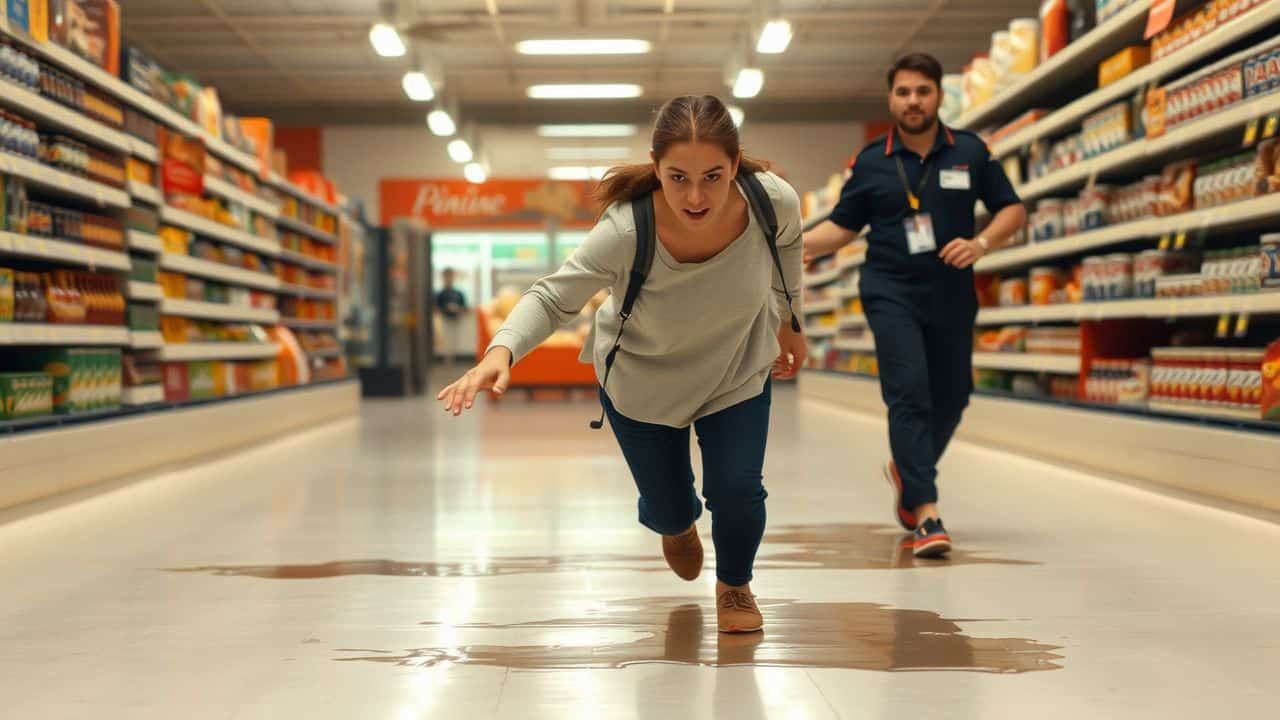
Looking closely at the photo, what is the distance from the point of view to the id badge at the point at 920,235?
11.9 feet

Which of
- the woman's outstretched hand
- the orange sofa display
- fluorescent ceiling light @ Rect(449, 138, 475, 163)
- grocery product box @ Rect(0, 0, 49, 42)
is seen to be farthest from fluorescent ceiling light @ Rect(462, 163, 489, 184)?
the woman's outstretched hand

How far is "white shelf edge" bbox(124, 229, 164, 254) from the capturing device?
5.81 m

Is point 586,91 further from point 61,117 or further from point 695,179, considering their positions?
point 695,179

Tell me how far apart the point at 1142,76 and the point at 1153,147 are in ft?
1.13

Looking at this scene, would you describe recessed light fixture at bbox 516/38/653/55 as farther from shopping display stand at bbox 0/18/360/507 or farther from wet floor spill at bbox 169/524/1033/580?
wet floor spill at bbox 169/524/1033/580

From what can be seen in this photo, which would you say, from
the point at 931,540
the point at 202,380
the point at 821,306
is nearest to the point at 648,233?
the point at 931,540

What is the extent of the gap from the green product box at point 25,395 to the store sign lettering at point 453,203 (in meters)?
14.3

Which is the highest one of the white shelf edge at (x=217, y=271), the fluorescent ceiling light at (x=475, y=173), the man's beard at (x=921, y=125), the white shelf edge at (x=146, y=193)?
the fluorescent ceiling light at (x=475, y=173)

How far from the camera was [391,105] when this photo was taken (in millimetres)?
18031

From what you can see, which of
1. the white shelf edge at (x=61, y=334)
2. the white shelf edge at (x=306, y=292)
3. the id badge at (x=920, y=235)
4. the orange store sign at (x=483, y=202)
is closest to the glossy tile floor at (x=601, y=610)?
the white shelf edge at (x=61, y=334)

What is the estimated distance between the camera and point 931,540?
3.37 m

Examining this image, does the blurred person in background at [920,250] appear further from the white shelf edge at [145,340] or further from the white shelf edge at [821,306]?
the white shelf edge at [821,306]

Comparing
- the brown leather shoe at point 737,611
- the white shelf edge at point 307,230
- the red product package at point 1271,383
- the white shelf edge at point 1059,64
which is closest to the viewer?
the brown leather shoe at point 737,611

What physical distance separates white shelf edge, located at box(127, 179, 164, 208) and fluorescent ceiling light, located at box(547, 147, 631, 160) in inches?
522
